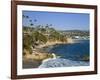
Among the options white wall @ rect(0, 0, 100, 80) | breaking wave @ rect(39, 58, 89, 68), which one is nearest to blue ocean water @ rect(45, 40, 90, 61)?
breaking wave @ rect(39, 58, 89, 68)

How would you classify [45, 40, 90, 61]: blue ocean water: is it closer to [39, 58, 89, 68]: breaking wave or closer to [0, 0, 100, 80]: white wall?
[39, 58, 89, 68]: breaking wave

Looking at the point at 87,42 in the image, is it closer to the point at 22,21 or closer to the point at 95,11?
the point at 95,11

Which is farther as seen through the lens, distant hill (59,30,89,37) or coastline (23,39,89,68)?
distant hill (59,30,89,37)

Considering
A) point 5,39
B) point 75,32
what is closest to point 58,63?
point 75,32

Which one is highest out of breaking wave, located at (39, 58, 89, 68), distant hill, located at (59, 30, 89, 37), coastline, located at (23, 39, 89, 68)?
distant hill, located at (59, 30, 89, 37)

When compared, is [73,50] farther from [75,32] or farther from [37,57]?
[37,57]

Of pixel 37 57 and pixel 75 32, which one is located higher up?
pixel 75 32

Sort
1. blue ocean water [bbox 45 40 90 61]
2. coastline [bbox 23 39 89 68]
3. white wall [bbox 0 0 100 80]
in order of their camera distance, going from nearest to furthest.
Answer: white wall [bbox 0 0 100 80] → coastline [bbox 23 39 89 68] → blue ocean water [bbox 45 40 90 61]

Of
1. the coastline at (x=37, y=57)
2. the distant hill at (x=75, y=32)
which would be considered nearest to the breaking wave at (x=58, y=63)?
the coastline at (x=37, y=57)

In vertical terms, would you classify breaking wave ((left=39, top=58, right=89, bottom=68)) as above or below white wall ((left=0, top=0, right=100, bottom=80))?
below
